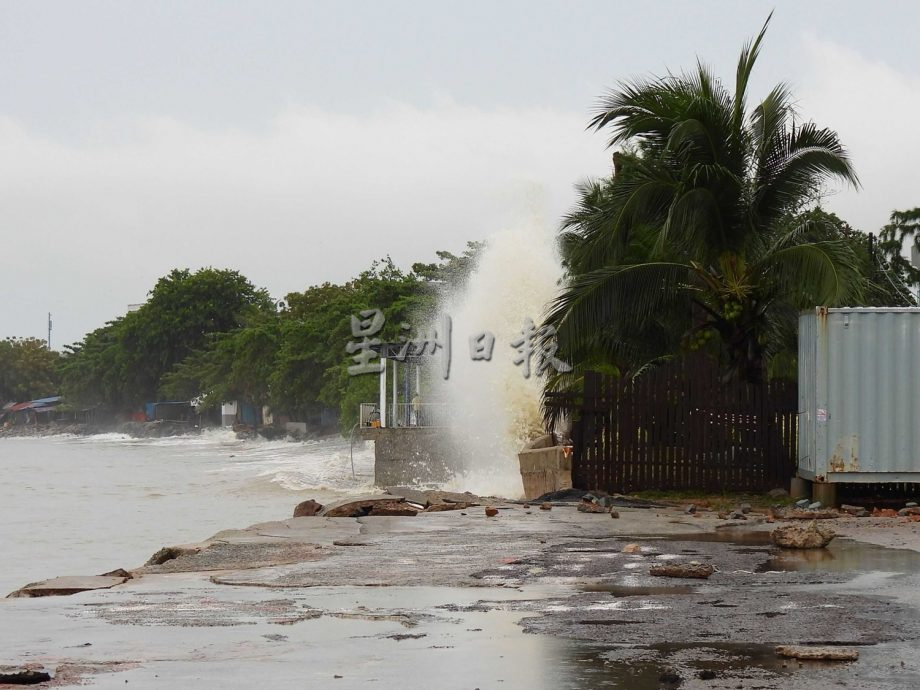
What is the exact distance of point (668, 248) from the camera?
18.2 m

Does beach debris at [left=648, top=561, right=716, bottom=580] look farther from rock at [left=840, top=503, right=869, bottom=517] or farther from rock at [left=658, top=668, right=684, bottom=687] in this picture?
rock at [left=840, top=503, right=869, bottom=517]

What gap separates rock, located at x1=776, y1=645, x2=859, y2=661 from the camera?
563cm

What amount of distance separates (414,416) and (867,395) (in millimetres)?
28865

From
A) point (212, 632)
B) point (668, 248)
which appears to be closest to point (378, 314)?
point (668, 248)

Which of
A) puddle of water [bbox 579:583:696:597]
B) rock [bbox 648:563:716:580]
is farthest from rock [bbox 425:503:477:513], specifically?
puddle of water [bbox 579:583:696:597]

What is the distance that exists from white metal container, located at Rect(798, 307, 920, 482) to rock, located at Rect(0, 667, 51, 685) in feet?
36.5

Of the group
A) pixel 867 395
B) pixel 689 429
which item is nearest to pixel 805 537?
pixel 867 395

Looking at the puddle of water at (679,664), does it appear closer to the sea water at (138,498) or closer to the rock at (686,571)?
the rock at (686,571)

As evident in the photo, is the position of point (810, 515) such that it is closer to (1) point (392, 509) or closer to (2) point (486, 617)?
(1) point (392, 509)

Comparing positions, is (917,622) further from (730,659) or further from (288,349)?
(288,349)

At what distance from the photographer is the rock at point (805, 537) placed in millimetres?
10547

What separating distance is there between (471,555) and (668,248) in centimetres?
873

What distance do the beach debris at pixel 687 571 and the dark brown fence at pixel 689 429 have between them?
795 cm

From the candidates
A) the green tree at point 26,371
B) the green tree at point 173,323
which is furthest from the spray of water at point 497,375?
the green tree at point 26,371
